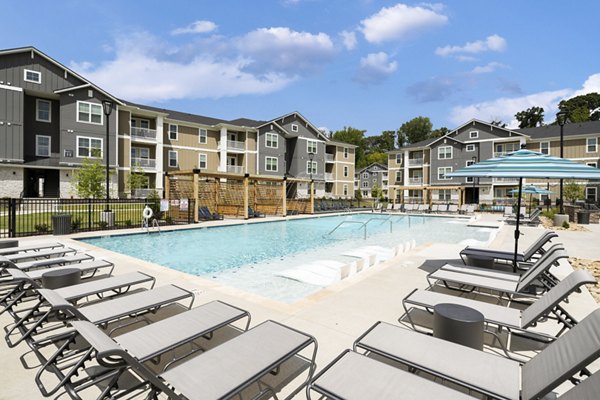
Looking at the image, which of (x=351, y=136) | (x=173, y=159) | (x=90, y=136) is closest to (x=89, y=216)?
(x=90, y=136)

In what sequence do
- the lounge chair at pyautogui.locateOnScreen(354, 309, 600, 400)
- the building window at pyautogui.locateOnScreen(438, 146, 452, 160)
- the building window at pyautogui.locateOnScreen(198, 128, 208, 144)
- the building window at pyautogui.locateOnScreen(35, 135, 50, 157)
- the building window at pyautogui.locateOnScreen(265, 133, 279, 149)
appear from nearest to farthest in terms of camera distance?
the lounge chair at pyautogui.locateOnScreen(354, 309, 600, 400) < the building window at pyautogui.locateOnScreen(35, 135, 50, 157) < the building window at pyautogui.locateOnScreen(198, 128, 208, 144) < the building window at pyautogui.locateOnScreen(265, 133, 279, 149) < the building window at pyautogui.locateOnScreen(438, 146, 452, 160)

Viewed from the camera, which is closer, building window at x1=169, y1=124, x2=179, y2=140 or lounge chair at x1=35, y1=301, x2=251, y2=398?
lounge chair at x1=35, y1=301, x2=251, y2=398

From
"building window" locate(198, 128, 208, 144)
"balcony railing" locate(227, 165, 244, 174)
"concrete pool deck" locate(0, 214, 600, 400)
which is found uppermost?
"building window" locate(198, 128, 208, 144)

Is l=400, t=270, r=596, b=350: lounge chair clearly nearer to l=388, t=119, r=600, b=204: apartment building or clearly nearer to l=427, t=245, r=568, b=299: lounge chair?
l=427, t=245, r=568, b=299: lounge chair

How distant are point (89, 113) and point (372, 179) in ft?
164

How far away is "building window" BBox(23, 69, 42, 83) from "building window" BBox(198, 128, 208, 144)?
14.0 meters

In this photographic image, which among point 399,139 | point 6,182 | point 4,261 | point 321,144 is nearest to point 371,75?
point 321,144

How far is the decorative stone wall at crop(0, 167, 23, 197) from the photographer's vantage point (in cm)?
2431

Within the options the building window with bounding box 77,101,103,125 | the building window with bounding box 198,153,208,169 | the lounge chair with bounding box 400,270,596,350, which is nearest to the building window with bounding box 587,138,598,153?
the building window with bounding box 198,153,208,169

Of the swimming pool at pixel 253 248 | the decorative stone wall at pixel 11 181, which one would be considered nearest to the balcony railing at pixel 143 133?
the decorative stone wall at pixel 11 181

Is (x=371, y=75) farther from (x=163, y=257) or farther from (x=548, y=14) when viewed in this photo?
(x=163, y=257)

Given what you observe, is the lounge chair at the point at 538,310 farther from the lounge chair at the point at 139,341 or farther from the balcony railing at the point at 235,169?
the balcony railing at the point at 235,169

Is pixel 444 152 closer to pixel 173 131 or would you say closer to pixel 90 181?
pixel 173 131

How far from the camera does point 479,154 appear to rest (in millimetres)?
40125
